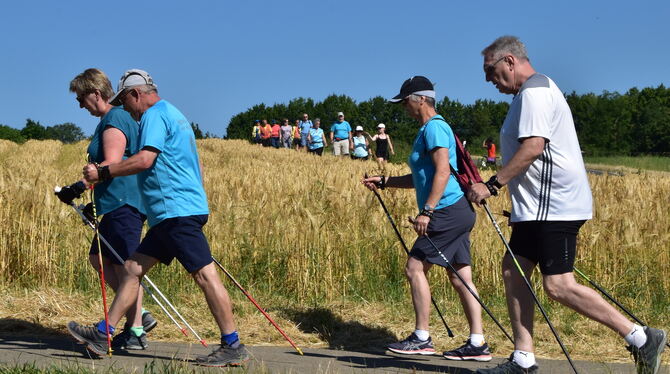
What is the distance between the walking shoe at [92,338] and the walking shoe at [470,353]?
2.30m

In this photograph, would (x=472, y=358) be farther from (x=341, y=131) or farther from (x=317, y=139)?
(x=317, y=139)

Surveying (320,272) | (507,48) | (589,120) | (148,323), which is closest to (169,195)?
(148,323)

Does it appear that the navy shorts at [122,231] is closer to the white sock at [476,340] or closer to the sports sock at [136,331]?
the sports sock at [136,331]

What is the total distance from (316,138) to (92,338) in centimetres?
2598

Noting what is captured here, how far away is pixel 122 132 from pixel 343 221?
3.93 m

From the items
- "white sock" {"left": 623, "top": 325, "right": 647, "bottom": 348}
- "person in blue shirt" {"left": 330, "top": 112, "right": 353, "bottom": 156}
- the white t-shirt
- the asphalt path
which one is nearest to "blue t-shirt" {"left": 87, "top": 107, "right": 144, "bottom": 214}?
the asphalt path

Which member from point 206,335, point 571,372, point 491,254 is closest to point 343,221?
point 491,254

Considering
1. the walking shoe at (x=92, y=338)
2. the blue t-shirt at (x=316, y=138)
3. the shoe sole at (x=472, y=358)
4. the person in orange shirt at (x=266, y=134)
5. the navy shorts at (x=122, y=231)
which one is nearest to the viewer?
the walking shoe at (x=92, y=338)

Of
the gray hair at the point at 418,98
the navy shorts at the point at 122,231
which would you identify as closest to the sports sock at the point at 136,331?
the navy shorts at the point at 122,231

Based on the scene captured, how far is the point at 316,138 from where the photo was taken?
3164cm

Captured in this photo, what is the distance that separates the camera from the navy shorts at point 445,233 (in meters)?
5.89

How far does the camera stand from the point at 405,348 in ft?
19.6

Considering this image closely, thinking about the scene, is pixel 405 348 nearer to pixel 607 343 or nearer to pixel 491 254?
pixel 607 343

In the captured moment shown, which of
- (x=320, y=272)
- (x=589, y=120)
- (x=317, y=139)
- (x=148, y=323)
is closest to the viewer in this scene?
(x=148, y=323)
